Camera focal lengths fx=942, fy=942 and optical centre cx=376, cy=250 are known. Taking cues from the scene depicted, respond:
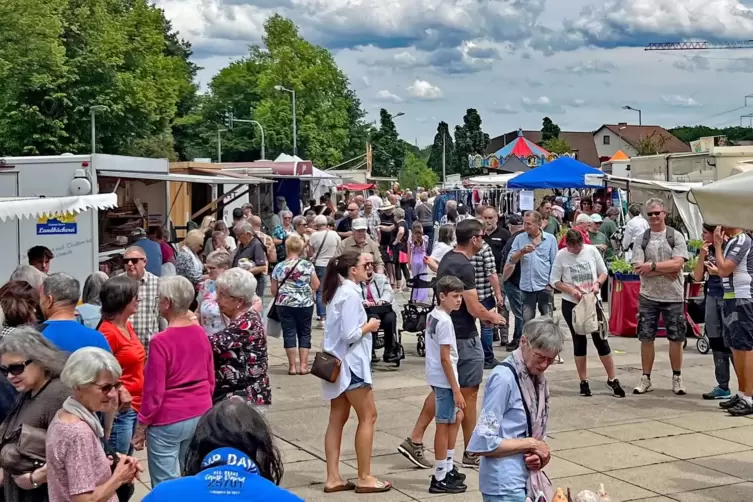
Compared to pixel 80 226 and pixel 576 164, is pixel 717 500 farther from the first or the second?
pixel 576 164

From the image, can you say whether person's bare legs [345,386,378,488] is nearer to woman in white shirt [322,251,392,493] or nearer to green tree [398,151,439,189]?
woman in white shirt [322,251,392,493]

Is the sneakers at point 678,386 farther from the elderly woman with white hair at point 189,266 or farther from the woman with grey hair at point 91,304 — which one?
the woman with grey hair at point 91,304

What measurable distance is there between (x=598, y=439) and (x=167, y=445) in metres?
4.34

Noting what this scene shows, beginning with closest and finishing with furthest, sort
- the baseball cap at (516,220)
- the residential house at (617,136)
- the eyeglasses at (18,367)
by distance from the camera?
the eyeglasses at (18,367), the baseball cap at (516,220), the residential house at (617,136)

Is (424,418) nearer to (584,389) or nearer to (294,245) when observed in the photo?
(584,389)

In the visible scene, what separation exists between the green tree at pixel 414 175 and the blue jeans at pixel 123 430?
8194cm

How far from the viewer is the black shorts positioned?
905 cm

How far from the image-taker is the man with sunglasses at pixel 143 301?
7.71 meters

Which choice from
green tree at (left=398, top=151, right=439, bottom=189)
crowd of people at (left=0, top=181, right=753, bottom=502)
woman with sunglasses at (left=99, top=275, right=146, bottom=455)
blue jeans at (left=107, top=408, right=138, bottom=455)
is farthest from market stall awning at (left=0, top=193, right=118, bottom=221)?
green tree at (left=398, top=151, right=439, bottom=189)

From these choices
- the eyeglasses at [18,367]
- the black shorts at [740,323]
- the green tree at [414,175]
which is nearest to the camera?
the eyeglasses at [18,367]

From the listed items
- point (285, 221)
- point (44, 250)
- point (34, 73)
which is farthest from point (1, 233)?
point (34, 73)

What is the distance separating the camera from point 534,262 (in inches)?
465

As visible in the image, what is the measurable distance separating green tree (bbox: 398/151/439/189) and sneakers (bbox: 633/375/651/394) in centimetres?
7742

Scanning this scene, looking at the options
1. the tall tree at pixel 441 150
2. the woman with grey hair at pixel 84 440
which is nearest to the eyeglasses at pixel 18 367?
the woman with grey hair at pixel 84 440
